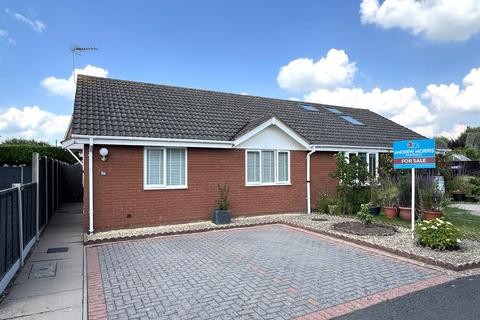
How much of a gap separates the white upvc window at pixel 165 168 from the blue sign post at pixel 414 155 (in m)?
6.91

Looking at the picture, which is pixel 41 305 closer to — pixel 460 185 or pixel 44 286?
pixel 44 286

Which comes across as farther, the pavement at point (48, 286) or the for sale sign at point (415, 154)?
the for sale sign at point (415, 154)

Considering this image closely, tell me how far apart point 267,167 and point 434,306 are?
9.11 metres

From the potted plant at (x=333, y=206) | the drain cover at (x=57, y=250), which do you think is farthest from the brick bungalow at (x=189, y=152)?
the drain cover at (x=57, y=250)

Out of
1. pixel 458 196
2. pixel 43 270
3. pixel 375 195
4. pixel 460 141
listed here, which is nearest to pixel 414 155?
pixel 375 195

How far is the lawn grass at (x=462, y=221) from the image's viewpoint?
31.7 ft

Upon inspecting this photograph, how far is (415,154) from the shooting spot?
9.09 meters

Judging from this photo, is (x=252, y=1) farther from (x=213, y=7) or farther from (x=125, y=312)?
(x=125, y=312)

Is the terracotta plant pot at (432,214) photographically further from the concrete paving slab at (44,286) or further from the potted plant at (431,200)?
the concrete paving slab at (44,286)

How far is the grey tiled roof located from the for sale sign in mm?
5255

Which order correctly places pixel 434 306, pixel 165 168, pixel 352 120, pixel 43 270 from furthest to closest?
pixel 352 120, pixel 165 168, pixel 43 270, pixel 434 306

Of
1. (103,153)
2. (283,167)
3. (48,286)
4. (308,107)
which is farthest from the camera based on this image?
(308,107)

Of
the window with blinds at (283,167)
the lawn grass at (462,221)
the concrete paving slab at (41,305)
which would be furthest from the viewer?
the window with blinds at (283,167)

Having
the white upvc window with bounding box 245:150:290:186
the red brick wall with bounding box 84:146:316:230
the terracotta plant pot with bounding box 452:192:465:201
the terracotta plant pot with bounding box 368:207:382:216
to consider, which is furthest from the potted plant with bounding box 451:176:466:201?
the white upvc window with bounding box 245:150:290:186
